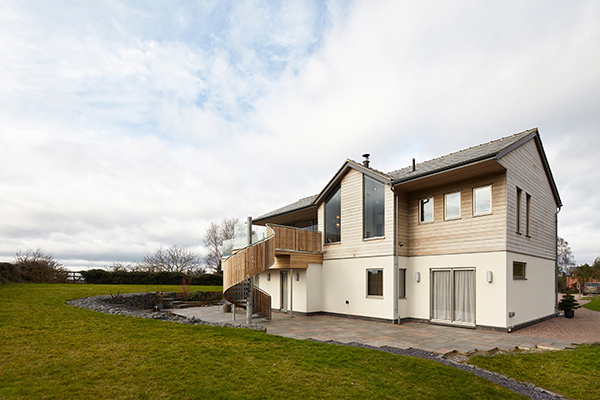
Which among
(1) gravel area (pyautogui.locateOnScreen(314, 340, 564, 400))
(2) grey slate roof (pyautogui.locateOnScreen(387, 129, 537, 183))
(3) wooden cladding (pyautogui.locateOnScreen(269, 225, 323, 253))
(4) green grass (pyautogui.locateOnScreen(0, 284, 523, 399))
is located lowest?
(1) gravel area (pyautogui.locateOnScreen(314, 340, 564, 400))

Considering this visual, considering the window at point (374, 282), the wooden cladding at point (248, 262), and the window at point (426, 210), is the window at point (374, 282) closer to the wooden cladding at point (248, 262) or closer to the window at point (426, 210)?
the window at point (426, 210)

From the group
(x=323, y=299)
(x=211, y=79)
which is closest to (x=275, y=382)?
(x=323, y=299)

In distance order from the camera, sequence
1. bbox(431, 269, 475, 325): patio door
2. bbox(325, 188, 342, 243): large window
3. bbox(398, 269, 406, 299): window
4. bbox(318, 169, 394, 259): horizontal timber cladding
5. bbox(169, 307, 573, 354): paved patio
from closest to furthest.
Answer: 1. bbox(169, 307, 573, 354): paved patio
2. bbox(431, 269, 475, 325): patio door
3. bbox(398, 269, 406, 299): window
4. bbox(318, 169, 394, 259): horizontal timber cladding
5. bbox(325, 188, 342, 243): large window

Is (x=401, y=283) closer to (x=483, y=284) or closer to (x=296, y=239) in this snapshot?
(x=483, y=284)

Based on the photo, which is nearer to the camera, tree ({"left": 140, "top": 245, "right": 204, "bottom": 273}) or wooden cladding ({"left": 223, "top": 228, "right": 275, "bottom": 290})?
wooden cladding ({"left": 223, "top": 228, "right": 275, "bottom": 290})

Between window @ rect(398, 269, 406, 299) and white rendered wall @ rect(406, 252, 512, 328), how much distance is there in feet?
2.14

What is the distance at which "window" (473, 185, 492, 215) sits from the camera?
11039mm

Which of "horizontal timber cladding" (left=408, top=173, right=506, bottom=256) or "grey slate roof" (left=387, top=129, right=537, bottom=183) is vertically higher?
"grey slate roof" (left=387, top=129, right=537, bottom=183)

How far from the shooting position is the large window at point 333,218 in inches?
585

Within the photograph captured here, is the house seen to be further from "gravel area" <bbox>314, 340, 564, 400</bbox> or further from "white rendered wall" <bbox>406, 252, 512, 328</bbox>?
"gravel area" <bbox>314, 340, 564, 400</bbox>

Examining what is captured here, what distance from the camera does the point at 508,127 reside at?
1598 centimetres

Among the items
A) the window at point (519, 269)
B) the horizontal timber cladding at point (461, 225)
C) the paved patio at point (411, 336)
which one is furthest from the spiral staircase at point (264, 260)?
the window at point (519, 269)

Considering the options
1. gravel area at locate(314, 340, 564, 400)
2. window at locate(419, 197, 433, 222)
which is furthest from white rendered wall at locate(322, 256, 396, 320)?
gravel area at locate(314, 340, 564, 400)

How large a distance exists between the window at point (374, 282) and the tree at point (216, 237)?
29.2 metres
